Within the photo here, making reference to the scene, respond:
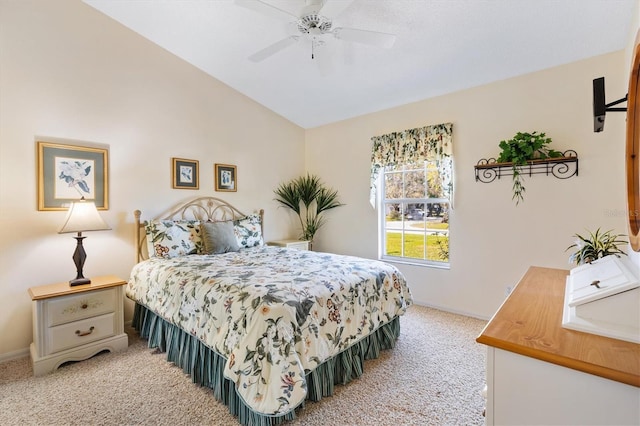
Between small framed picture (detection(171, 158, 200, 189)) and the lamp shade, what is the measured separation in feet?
3.17

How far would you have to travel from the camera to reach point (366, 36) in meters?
2.14

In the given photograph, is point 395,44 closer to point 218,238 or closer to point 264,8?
point 264,8

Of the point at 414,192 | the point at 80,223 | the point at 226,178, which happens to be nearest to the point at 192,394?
the point at 80,223

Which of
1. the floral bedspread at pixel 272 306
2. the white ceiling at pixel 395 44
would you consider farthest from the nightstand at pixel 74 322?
the white ceiling at pixel 395 44

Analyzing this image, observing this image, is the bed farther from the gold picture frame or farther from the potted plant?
the potted plant

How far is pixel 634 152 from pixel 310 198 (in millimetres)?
3698

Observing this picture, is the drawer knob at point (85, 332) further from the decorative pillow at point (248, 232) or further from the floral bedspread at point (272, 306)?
the decorative pillow at point (248, 232)

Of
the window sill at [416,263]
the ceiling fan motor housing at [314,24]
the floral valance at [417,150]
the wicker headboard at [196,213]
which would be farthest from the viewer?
the window sill at [416,263]

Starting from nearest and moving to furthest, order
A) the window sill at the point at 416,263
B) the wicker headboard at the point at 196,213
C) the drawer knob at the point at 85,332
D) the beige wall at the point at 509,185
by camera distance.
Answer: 1. the drawer knob at the point at 85,332
2. the beige wall at the point at 509,185
3. the wicker headboard at the point at 196,213
4. the window sill at the point at 416,263

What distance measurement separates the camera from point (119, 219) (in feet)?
9.89

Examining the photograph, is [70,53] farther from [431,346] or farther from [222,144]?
[431,346]

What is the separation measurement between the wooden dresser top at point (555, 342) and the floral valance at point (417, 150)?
2.38m

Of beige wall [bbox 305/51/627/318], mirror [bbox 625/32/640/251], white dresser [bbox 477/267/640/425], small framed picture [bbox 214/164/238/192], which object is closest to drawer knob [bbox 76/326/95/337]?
small framed picture [bbox 214/164/238/192]

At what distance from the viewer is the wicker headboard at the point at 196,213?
3121 millimetres
